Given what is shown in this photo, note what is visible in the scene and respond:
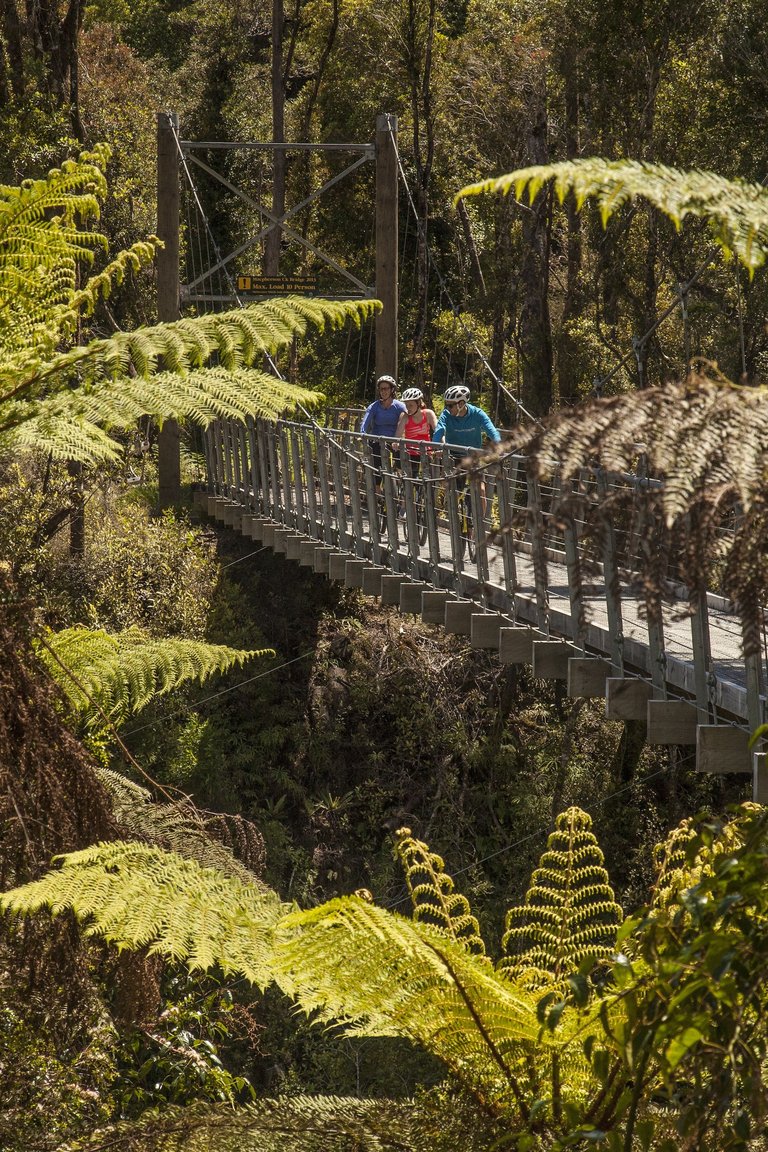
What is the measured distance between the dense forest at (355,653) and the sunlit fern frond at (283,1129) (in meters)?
0.01

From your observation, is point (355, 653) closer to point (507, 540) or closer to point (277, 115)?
point (277, 115)

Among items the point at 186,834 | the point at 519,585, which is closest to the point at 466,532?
the point at 519,585

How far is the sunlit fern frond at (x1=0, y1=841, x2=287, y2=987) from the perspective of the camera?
8.52 ft

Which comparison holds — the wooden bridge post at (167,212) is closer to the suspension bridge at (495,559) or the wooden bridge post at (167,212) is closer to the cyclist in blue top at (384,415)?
the suspension bridge at (495,559)

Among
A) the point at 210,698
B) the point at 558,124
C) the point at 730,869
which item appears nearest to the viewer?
the point at 730,869

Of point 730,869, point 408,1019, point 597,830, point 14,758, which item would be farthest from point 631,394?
point 597,830

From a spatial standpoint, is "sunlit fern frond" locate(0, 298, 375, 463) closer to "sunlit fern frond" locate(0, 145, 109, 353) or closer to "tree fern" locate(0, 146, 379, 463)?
"tree fern" locate(0, 146, 379, 463)

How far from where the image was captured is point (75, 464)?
35.4 ft

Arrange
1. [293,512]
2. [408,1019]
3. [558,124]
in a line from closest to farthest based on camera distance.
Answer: [408,1019] < [293,512] < [558,124]

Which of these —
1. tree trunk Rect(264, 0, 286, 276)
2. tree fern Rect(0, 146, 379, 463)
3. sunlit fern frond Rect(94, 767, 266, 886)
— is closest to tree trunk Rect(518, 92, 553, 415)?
tree trunk Rect(264, 0, 286, 276)

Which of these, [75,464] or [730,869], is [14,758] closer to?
[730,869]

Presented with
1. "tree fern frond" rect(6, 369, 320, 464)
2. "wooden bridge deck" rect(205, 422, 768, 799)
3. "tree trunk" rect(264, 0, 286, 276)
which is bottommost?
"wooden bridge deck" rect(205, 422, 768, 799)

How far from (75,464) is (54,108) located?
126 inches

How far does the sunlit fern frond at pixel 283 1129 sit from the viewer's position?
2578mm
